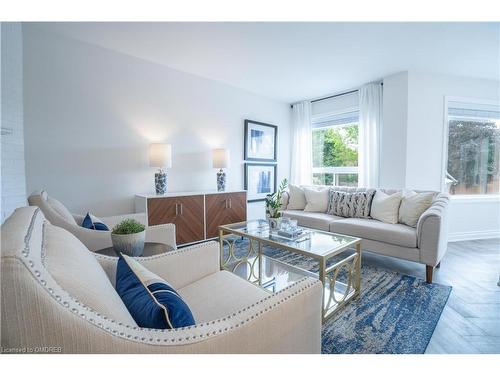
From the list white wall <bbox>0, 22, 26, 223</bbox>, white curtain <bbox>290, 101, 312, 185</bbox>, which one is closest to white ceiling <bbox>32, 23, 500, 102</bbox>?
white wall <bbox>0, 22, 26, 223</bbox>

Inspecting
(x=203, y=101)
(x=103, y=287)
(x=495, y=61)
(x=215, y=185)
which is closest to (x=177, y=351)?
(x=103, y=287)

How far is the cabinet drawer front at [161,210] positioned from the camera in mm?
2713

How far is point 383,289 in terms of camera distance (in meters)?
2.00

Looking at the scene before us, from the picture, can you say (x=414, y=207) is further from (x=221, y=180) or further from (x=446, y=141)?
(x=221, y=180)

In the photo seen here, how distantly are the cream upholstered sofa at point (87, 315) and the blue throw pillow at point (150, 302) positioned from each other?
0.04m

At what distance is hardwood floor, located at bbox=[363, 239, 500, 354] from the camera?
1.40 m

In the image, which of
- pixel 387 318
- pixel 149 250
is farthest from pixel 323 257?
pixel 149 250

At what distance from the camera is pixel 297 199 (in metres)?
3.62

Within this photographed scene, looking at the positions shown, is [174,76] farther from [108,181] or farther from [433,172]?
[433,172]

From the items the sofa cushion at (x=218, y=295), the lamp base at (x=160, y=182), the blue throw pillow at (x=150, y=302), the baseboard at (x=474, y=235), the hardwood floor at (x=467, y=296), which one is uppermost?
the lamp base at (x=160, y=182)

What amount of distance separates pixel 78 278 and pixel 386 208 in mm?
2943

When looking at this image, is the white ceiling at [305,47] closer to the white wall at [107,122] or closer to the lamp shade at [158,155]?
the white wall at [107,122]

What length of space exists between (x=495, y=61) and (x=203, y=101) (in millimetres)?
3830

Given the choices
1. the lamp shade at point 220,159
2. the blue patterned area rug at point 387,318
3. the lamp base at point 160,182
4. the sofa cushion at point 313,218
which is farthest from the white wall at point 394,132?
the lamp base at point 160,182
